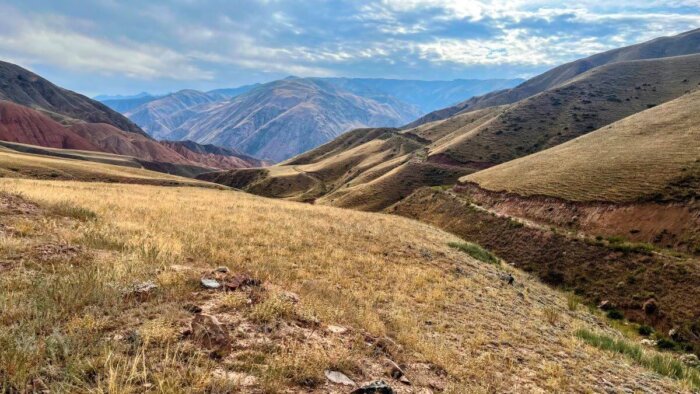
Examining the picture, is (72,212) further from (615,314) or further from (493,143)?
(493,143)

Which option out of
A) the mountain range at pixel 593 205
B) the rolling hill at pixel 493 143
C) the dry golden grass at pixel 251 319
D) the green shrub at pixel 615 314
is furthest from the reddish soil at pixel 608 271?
the rolling hill at pixel 493 143

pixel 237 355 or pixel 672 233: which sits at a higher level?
pixel 237 355

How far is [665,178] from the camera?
36594mm

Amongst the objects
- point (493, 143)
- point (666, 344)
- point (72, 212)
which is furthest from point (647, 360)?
point (493, 143)

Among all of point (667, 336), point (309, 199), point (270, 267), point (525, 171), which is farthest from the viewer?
point (309, 199)

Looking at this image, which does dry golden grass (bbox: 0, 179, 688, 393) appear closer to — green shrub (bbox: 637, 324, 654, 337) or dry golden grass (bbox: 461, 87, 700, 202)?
green shrub (bbox: 637, 324, 654, 337)

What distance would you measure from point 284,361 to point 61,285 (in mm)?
4517

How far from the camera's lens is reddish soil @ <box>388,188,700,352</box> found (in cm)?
2358

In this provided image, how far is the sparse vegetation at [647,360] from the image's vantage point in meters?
12.4

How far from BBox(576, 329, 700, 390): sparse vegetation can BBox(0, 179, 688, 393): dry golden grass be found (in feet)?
2.67

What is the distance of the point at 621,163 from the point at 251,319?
51.2 meters

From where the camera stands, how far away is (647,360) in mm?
13039

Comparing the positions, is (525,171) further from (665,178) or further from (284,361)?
(284,361)

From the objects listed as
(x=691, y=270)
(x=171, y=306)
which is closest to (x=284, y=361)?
(x=171, y=306)
